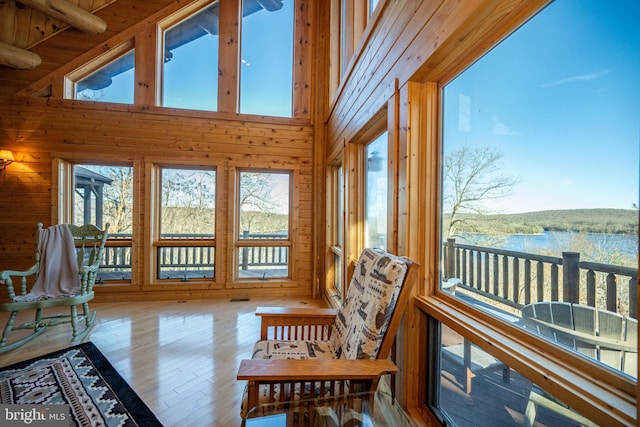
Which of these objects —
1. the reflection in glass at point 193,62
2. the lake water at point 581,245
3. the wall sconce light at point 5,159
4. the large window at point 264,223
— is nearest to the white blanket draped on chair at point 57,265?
the wall sconce light at point 5,159

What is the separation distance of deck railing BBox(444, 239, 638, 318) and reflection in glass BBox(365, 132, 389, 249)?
0.84 metres

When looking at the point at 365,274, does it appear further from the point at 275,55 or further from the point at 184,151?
the point at 275,55

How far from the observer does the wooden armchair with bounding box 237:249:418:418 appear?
1.01 meters

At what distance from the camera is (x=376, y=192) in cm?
231

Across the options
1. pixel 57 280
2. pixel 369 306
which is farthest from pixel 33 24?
pixel 369 306

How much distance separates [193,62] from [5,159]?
271 cm

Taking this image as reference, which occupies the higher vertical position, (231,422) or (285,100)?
(285,100)

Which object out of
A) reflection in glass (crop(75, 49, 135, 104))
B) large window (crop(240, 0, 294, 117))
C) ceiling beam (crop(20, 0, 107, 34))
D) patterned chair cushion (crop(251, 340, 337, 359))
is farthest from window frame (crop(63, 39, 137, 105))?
patterned chair cushion (crop(251, 340, 337, 359))

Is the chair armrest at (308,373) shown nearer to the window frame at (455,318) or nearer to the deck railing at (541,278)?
the window frame at (455,318)

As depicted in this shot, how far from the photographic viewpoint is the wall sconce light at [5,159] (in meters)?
3.38

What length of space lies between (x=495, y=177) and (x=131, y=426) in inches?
88.8

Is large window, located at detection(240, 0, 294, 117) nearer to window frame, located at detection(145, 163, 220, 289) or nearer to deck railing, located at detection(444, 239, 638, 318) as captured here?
window frame, located at detection(145, 163, 220, 289)

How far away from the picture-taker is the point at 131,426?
58.7 inches

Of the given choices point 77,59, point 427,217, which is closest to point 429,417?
point 427,217
